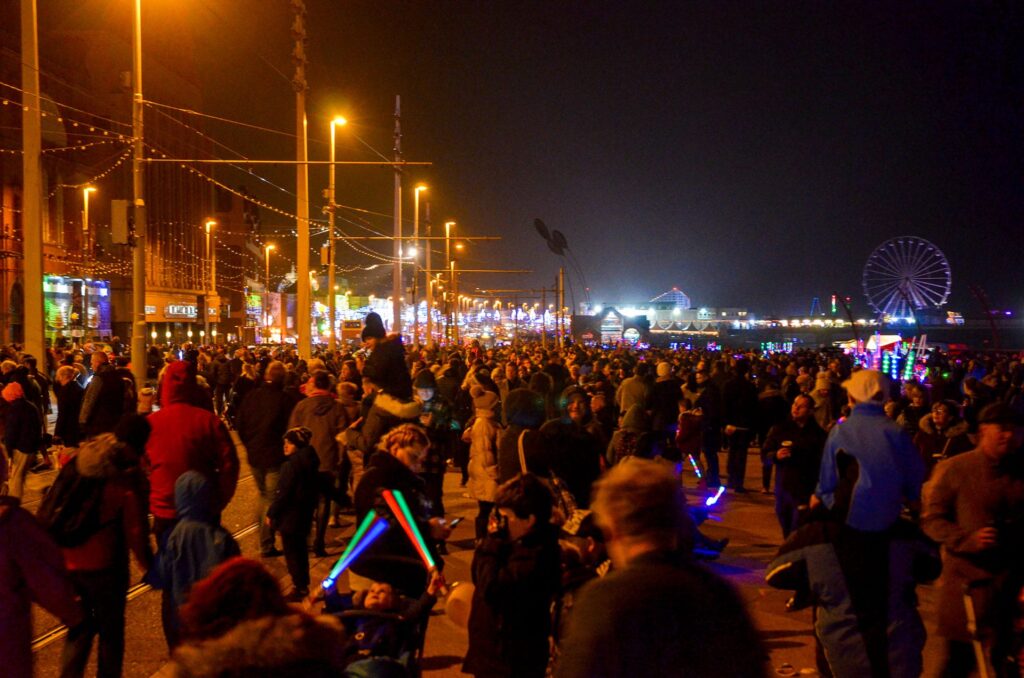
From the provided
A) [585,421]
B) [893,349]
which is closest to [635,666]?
[585,421]

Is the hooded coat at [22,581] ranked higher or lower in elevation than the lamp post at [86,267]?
lower

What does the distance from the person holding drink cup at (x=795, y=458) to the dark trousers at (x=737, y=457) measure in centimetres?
373

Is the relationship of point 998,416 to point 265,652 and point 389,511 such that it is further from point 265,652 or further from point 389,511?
point 265,652

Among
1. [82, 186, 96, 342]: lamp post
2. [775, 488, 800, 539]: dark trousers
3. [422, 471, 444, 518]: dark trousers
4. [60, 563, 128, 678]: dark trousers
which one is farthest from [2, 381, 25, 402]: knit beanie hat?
[82, 186, 96, 342]: lamp post

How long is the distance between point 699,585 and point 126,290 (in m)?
62.8

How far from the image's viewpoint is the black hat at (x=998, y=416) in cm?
495

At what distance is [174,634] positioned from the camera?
521cm

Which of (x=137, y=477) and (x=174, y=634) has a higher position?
(x=137, y=477)

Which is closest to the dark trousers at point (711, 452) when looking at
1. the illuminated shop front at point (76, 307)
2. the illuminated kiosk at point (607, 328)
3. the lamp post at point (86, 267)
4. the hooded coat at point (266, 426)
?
the hooded coat at point (266, 426)

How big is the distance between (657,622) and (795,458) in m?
6.63

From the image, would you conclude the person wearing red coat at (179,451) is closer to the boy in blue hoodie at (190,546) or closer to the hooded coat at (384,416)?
the boy in blue hoodie at (190,546)

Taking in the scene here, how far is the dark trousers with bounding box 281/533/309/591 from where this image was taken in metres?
7.19

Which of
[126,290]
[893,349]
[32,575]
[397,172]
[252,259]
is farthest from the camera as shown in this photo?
[252,259]

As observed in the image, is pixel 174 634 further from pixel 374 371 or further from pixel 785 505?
pixel 785 505
